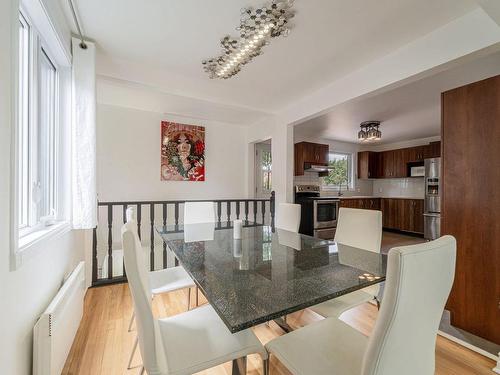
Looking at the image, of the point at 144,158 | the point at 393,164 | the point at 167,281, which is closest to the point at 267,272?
the point at 167,281

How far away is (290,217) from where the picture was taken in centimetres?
251

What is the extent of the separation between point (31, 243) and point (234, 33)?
1943 mm

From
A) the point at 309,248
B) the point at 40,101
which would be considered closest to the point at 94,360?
the point at 309,248

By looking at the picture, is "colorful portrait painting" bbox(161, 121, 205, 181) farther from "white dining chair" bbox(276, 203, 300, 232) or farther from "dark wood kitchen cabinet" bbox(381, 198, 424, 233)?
"dark wood kitchen cabinet" bbox(381, 198, 424, 233)

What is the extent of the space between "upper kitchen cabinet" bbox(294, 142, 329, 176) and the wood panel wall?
10.9ft

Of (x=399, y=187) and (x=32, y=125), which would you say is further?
(x=399, y=187)

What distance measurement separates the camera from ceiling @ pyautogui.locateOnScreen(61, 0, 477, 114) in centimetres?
161

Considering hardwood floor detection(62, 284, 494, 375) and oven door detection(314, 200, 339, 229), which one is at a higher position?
oven door detection(314, 200, 339, 229)

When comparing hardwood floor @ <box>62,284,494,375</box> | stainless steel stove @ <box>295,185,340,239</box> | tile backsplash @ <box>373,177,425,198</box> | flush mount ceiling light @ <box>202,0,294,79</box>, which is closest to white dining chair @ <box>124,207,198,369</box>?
hardwood floor @ <box>62,284,494,375</box>

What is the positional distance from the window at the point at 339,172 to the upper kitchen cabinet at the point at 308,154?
0.81 meters

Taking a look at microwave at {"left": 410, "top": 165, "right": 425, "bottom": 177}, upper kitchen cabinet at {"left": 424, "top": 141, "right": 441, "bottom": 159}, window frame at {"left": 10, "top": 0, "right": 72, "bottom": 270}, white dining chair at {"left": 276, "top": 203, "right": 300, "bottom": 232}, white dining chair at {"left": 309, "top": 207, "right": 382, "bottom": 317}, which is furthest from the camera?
microwave at {"left": 410, "top": 165, "right": 425, "bottom": 177}

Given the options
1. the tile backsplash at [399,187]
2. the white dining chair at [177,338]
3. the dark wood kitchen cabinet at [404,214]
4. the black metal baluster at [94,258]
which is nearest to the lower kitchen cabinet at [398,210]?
the dark wood kitchen cabinet at [404,214]

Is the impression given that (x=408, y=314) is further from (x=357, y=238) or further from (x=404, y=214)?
(x=404, y=214)

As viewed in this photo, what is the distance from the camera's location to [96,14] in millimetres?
1703
